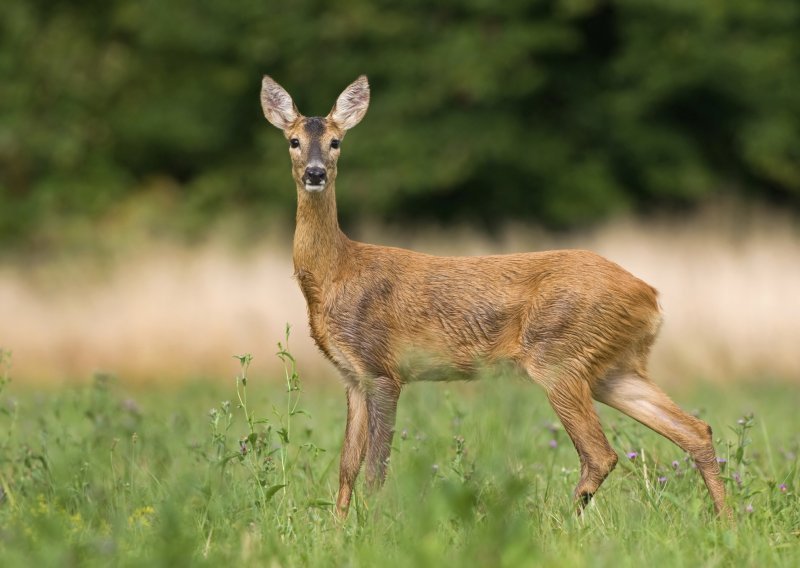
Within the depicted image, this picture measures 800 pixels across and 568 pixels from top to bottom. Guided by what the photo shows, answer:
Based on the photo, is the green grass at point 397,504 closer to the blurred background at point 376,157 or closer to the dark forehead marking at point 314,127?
the dark forehead marking at point 314,127

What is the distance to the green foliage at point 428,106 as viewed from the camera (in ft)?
54.3

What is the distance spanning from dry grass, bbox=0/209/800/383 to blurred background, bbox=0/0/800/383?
0.10 ft

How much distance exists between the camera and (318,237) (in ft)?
20.1

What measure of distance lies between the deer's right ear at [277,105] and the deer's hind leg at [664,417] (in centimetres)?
201

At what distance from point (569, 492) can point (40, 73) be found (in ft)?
51.4

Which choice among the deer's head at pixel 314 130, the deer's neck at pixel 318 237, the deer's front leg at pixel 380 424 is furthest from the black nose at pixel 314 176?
the deer's front leg at pixel 380 424

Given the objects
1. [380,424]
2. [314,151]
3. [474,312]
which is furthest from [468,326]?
[314,151]

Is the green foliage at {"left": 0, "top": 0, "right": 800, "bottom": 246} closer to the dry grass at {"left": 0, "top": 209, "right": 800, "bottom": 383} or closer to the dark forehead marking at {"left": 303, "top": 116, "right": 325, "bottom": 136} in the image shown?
the dry grass at {"left": 0, "top": 209, "right": 800, "bottom": 383}

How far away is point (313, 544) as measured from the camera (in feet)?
14.6

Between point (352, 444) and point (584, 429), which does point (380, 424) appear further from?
point (584, 429)

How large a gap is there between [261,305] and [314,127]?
7406 millimetres

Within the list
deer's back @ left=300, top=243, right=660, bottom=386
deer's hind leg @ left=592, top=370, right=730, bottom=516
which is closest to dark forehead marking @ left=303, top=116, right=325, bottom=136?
deer's back @ left=300, top=243, right=660, bottom=386

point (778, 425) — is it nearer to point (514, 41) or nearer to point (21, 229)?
point (514, 41)

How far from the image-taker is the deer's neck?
6074mm
